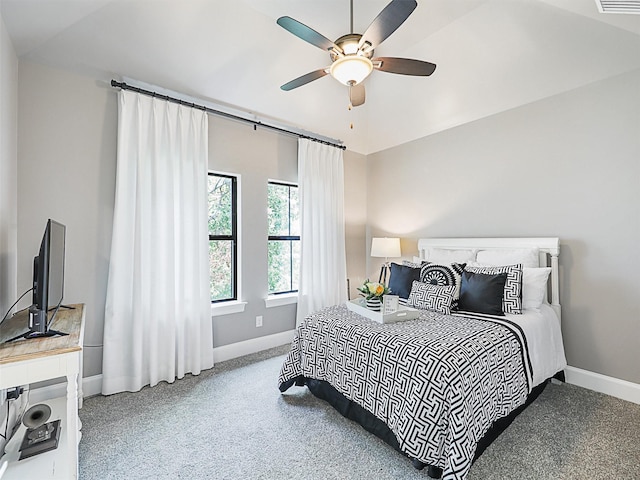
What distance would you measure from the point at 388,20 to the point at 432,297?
2.10 m

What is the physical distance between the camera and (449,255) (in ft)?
11.3

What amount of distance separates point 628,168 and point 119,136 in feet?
14.0

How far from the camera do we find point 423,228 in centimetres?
411

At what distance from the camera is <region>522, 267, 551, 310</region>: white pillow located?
8.85ft

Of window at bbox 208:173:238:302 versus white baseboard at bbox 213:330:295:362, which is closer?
white baseboard at bbox 213:330:295:362

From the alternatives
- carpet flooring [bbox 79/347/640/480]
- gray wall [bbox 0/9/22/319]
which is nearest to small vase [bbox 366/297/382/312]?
carpet flooring [bbox 79/347/640/480]

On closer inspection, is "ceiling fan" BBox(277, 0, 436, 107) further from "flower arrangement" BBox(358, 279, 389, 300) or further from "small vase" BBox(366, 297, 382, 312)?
"small vase" BBox(366, 297, 382, 312)

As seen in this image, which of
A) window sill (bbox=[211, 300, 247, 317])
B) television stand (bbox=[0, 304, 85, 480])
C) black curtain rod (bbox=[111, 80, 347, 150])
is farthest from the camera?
window sill (bbox=[211, 300, 247, 317])

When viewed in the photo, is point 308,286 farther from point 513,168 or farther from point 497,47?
point 497,47

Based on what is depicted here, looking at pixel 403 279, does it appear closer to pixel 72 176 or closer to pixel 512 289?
pixel 512 289

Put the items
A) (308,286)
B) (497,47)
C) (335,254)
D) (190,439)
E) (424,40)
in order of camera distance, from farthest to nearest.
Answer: (335,254), (308,286), (424,40), (497,47), (190,439)

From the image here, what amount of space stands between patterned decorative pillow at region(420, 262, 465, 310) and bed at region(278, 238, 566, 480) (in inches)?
0.4

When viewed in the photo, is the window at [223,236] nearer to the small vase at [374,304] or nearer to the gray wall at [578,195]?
the small vase at [374,304]

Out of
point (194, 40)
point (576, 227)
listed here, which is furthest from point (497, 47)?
point (194, 40)
